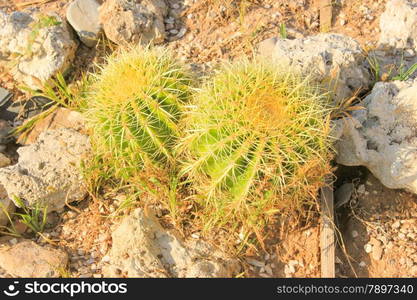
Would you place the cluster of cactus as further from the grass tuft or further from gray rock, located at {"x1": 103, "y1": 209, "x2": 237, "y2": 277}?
gray rock, located at {"x1": 103, "y1": 209, "x2": 237, "y2": 277}

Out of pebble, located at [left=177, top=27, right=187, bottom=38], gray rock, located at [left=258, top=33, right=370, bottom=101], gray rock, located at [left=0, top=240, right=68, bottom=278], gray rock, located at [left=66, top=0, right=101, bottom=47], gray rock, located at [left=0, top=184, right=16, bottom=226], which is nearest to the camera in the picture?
gray rock, located at [left=0, top=240, right=68, bottom=278]

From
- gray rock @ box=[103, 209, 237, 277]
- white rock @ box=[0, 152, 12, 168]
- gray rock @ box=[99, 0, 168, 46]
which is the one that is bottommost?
gray rock @ box=[103, 209, 237, 277]

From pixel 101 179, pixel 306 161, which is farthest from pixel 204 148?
pixel 101 179

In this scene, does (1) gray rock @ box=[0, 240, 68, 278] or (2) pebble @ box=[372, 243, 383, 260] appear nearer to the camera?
(1) gray rock @ box=[0, 240, 68, 278]

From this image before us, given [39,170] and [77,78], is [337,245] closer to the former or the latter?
[39,170]

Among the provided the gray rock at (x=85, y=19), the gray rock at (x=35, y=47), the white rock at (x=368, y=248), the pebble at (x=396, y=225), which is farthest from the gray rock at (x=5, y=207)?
the pebble at (x=396, y=225)

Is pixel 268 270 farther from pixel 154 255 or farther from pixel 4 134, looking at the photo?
pixel 4 134

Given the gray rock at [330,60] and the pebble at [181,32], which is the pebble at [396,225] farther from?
the pebble at [181,32]

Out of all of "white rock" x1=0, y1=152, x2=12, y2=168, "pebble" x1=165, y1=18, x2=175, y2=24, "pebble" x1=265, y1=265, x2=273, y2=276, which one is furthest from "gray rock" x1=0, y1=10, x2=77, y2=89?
"pebble" x1=265, y1=265, x2=273, y2=276
